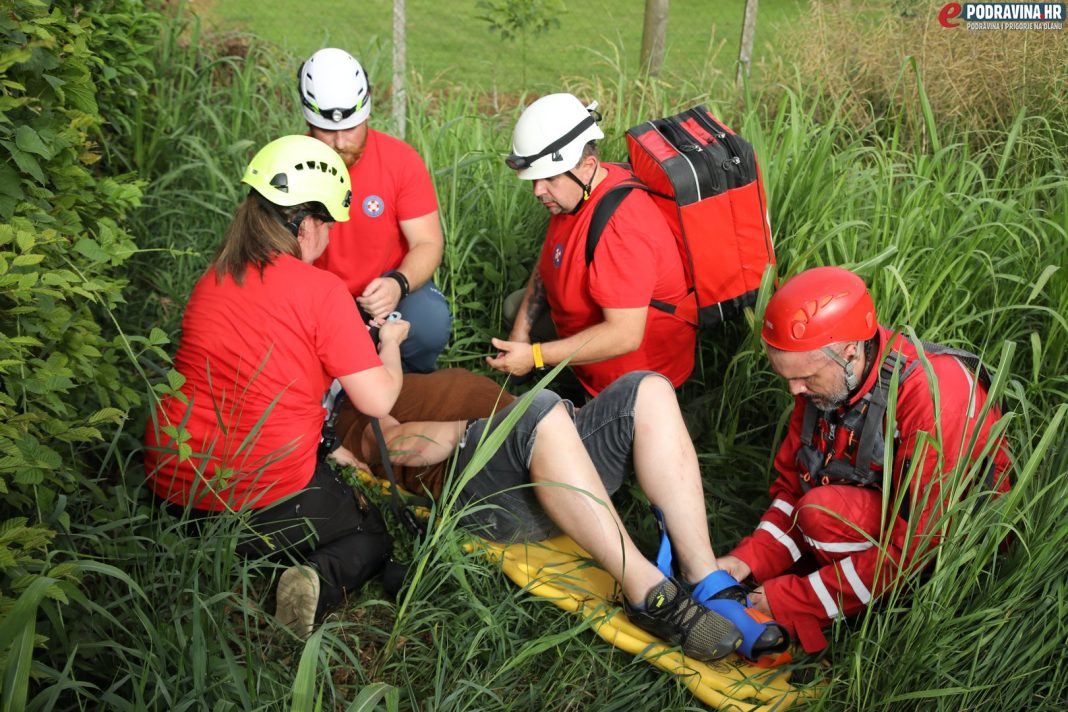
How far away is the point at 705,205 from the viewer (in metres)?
3.40

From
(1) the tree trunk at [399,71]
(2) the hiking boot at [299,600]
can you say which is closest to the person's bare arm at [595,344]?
(2) the hiking boot at [299,600]

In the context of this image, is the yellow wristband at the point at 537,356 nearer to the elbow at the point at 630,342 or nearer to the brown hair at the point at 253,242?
the elbow at the point at 630,342

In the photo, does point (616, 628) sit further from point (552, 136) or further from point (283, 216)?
point (552, 136)

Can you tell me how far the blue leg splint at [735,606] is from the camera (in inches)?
104

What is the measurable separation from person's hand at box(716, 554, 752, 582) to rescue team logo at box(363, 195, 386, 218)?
1939 mm

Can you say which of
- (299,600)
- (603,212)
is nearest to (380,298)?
(603,212)

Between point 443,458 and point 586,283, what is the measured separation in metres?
0.86

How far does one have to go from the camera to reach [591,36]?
401 inches

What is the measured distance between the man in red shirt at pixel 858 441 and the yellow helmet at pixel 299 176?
136 cm

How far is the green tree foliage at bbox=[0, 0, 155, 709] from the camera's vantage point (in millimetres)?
1818

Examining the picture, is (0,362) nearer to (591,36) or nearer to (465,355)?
(465,355)

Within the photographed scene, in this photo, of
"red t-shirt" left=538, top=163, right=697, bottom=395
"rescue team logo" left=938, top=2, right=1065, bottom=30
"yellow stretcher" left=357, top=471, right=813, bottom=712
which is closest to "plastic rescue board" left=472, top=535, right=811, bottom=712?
"yellow stretcher" left=357, top=471, right=813, bottom=712

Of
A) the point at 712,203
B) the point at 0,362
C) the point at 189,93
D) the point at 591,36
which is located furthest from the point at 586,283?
the point at 591,36

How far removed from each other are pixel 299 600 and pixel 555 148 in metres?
1.75
